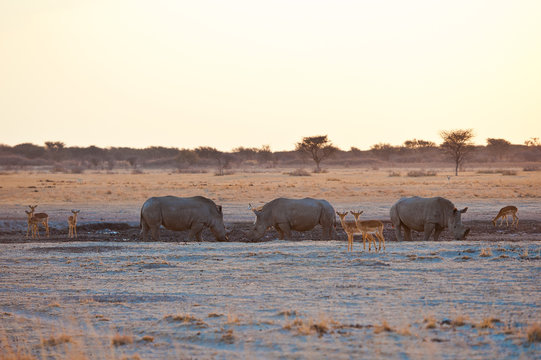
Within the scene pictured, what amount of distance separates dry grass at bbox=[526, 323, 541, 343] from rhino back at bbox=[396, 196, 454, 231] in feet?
40.2

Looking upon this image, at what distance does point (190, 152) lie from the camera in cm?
11244

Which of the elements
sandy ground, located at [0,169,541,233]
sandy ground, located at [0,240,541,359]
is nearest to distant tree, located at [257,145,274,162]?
sandy ground, located at [0,169,541,233]

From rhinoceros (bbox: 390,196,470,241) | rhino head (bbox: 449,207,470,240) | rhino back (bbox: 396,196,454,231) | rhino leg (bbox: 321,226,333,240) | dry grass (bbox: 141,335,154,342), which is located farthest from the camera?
rhino leg (bbox: 321,226,333,240)

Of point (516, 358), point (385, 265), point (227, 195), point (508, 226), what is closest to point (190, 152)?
point (227, 195)

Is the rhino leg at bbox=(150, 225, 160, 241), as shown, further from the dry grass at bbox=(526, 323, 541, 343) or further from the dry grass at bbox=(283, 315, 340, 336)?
the dry grass at bbox=(526, 323, 541, 343)

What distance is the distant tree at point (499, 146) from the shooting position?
435 ft

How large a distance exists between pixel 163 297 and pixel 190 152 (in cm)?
10147

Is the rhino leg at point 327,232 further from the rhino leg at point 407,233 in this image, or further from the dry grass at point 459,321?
the dry grass at point 459,321

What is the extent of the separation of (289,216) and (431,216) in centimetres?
454

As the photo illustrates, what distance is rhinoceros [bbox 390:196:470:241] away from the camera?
20359mm

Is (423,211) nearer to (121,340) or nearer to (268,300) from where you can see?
(268,300)

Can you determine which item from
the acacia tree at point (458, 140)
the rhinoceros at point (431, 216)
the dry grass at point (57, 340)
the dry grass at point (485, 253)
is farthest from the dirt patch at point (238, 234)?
the acacia tree at point (458, 140)

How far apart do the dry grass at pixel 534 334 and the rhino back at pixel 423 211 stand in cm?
1224

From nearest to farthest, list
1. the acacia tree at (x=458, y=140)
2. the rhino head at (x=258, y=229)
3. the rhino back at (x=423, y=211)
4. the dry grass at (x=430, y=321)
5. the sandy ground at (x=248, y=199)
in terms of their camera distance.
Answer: the dry grass at (x=430, y=321)
the rhino back at (x=423, y=211)
the rhino head at (x=258, y=229)
the sandy ground at (x=248, y=199)
the acacia tree at (x=458, y=140)
